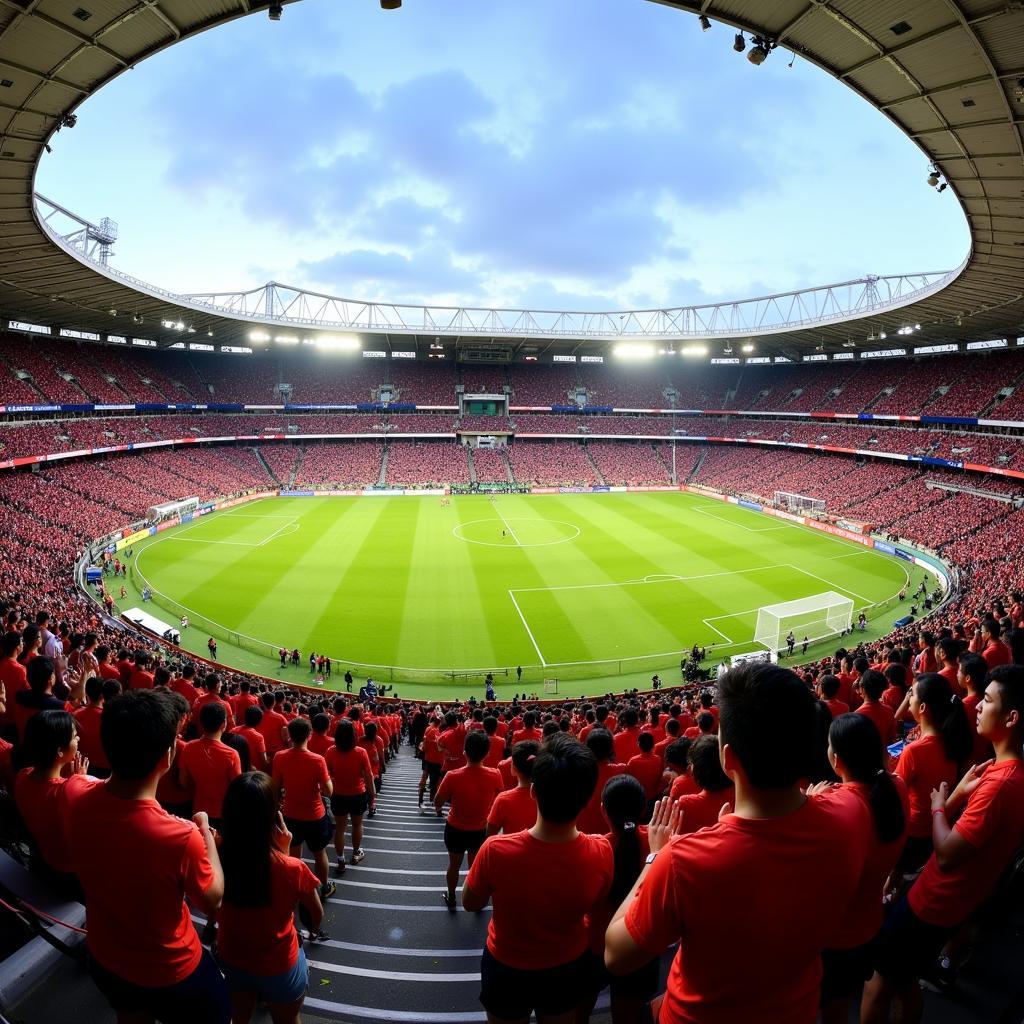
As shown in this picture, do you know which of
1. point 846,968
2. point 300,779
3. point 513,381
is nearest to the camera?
point 846,968

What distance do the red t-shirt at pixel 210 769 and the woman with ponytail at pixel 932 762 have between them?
5.72 metres

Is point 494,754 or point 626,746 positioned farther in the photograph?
point 494,754

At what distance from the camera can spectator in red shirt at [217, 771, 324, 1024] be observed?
10.6 feet

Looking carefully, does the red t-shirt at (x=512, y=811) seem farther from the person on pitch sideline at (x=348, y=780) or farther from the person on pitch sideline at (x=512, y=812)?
the person on pitch sideline at (x=348, y=780)

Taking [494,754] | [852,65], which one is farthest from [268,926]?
[852,65]

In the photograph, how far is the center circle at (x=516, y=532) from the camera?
140ft

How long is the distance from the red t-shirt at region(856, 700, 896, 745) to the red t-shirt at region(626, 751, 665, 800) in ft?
9.16

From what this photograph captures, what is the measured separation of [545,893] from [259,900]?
1584 millimetres

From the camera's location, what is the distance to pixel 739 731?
2.27m

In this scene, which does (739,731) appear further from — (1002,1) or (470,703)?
(1002,1)

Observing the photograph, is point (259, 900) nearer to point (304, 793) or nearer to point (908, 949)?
point (304, 793)

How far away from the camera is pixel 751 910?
6.66 feet

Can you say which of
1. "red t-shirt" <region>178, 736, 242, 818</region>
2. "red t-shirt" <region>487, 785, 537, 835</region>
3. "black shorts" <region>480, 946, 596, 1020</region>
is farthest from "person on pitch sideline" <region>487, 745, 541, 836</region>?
"red t-shirt" <region>178, 736, 242, 818</region>

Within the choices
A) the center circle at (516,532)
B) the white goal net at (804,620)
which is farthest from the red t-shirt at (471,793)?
the center circle at (516,532)
